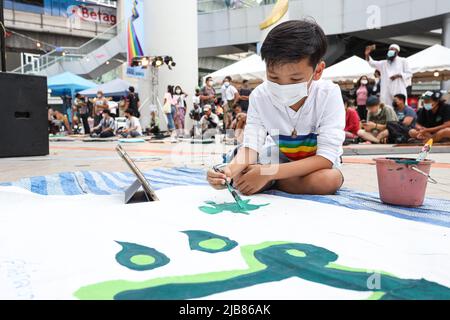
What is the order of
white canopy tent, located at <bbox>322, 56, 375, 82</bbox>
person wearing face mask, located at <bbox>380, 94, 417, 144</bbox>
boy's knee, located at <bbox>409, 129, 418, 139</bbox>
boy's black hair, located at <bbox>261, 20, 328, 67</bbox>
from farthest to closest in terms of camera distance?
white canopy tent, located at <bbox>322, 56, 375, 82</bbox> → person wearing face mask, located at <bbox>380, 94, 417, 144</bbox> → boy's knee, located at <bbox>409, 129, 418, 139</bbox> → boy's black hair, located at <bbox>261, 20, 328, 67</bbox>

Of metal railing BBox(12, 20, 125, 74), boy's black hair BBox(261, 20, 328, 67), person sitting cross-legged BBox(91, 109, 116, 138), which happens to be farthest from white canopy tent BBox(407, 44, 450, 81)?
metal railing BBox(12, 20, 125, 74)

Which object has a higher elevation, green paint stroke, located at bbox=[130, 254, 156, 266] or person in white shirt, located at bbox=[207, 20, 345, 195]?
person in white shirt, located at bbox=[207, 20, 345, 195]

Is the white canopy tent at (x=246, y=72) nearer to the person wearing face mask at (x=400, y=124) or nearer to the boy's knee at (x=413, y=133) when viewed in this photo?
the person wearing face mask at (x=400, y=124)

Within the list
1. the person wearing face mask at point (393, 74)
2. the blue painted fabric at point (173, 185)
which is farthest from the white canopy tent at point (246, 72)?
the blue painted fabric at point (173, 185)

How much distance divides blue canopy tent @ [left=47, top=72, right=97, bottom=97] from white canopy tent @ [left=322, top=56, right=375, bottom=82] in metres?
8.71

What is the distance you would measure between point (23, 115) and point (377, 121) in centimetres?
438

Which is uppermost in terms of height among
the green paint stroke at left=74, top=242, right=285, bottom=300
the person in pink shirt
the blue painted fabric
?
the person in pink shirt

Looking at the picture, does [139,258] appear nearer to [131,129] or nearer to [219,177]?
[219,177]

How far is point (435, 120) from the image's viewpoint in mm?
4504

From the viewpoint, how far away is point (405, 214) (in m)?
1.33

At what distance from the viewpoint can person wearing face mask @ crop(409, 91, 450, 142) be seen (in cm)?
438

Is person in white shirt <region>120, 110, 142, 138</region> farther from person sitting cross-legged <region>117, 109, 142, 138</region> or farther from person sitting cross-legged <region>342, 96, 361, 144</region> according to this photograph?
person sitting cross-legged <region>342, 96, 361, 144</region>

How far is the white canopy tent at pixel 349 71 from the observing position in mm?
9188

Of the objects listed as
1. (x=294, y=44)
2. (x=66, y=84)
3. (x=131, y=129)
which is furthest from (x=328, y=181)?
(x=66, y=84)
